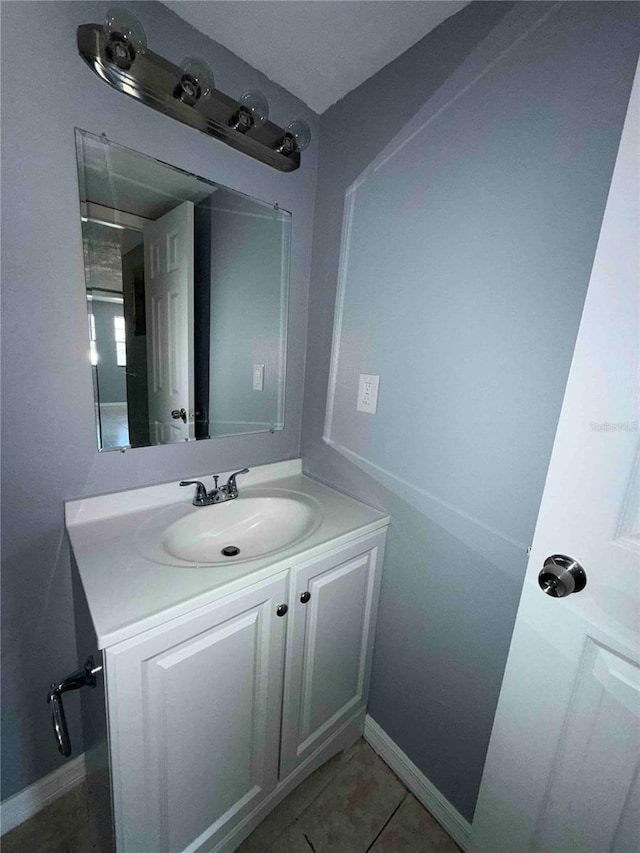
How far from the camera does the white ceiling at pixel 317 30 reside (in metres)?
0.87

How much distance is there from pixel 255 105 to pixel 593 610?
4.85 feet

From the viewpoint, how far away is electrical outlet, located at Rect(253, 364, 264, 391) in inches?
52.4

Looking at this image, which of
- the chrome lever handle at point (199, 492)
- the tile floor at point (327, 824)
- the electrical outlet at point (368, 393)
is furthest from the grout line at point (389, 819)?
the electrical outlet at point (368, 393)

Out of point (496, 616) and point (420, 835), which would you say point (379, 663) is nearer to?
point (420, 835)

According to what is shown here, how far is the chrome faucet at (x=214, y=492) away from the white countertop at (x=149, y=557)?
3 cm

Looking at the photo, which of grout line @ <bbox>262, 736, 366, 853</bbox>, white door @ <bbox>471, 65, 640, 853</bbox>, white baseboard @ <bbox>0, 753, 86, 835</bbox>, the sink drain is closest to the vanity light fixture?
white door @ <bbox>471, 65, 640, 853</bbox>

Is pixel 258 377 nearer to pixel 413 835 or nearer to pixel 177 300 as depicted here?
pixel 177 300

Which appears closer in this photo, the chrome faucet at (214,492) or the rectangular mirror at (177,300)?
the rectangular mirror at (177,300)

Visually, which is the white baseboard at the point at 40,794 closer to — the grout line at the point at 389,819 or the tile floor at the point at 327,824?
the tile floor at the point at 327,824

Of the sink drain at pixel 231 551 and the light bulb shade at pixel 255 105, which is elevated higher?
the light bulb shade at pixel 255 105

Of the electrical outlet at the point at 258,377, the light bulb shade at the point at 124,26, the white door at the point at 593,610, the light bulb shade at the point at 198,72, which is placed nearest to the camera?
the white door at the point at 593,610

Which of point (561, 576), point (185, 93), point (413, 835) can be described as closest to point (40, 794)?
point (413, 835)

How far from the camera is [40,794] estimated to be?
1038mm

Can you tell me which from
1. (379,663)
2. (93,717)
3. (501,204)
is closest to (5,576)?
(93,717)
